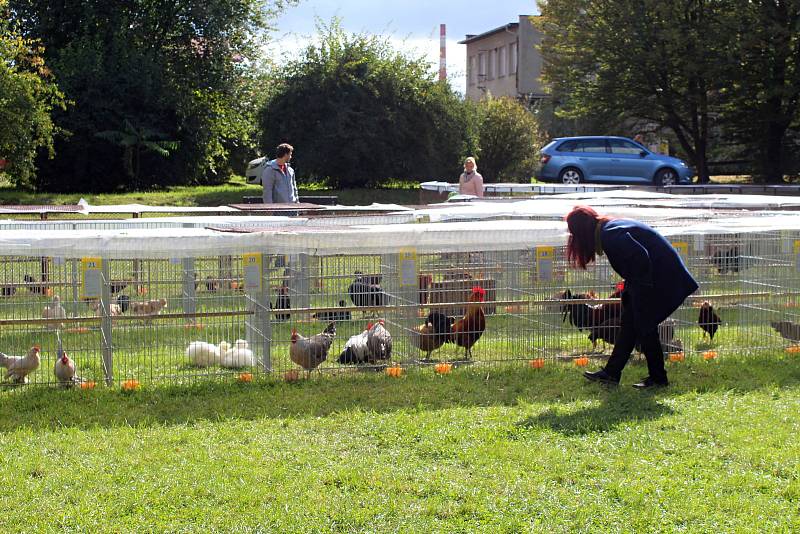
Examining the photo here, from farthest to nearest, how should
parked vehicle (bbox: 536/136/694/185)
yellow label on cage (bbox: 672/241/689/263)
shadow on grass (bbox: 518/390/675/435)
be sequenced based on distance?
parked vehicle (bbox: 536/136/694/185) → yellow label on cage (bbox: 672/241/689/263) → shadow on grass (bbox: 518/390/675/435)

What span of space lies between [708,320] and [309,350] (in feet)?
11.7

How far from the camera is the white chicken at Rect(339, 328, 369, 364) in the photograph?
813 centimetres

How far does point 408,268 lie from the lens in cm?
830

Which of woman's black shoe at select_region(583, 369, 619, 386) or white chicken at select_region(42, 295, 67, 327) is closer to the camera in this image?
woman's black shoe at select_region(583, 369, 619, 386)

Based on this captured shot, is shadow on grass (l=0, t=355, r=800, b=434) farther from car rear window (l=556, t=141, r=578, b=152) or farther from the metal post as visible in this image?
car rear window (l=556, t=141, r=578, b=152)

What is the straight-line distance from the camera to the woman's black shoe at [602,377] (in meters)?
7.57

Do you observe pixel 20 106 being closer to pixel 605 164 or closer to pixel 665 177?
pixel 605 164

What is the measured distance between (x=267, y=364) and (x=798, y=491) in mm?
4075

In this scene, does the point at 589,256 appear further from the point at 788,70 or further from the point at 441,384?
the point at 788,70

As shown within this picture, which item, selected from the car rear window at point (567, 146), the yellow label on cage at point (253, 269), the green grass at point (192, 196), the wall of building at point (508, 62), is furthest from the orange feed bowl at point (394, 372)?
the wall of building at point (508, 62)

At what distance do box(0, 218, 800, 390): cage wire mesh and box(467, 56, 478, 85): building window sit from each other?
6129cm

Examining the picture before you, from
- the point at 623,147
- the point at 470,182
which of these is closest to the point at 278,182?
the point at 470,182

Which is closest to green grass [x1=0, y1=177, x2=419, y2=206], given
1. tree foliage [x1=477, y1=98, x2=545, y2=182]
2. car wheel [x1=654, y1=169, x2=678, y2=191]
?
tree foliage [x1=477, y1=98, x2=545, y2=182]

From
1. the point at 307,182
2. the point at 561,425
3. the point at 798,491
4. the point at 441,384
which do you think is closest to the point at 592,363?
the point at 441,384
